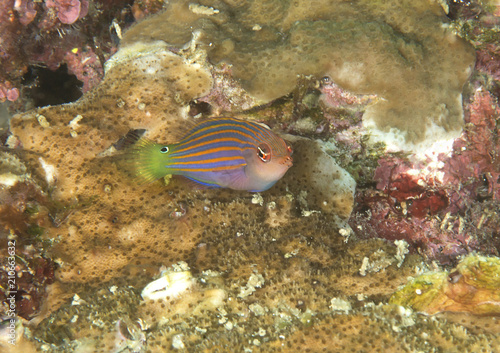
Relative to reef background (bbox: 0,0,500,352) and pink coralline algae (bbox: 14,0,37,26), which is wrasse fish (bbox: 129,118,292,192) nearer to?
reef background (bbox: 0,0,500,352)

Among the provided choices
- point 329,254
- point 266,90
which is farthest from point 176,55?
point 329,254

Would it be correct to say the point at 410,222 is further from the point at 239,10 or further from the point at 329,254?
the point at 239,10

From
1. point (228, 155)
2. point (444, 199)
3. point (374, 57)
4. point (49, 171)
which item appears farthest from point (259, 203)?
point (49, 171)

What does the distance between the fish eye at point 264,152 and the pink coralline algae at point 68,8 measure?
310cm

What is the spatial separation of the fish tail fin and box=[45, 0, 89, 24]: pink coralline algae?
2.12 m

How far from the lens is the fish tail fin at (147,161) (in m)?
3.23

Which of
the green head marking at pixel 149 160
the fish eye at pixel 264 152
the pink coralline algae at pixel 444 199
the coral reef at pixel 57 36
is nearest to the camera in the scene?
the fish eye at pixel 264 152

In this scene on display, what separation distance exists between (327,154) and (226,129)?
142 centimetres

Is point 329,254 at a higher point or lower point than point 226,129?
lower

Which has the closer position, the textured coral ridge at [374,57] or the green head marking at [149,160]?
the green head marking at [149,160]

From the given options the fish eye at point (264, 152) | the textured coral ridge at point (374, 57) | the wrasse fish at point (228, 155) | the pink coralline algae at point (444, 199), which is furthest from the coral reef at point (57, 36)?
the pink coralline algae at point (444, 199)

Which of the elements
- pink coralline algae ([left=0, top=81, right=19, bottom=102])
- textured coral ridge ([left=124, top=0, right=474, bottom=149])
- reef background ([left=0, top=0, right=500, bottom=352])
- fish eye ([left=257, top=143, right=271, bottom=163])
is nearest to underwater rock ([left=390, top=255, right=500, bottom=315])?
reef background ([left=0, top=0, right=500, bottom=352])

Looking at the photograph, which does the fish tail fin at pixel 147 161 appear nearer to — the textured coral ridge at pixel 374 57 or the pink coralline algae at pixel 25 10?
the textured coral ridge at pixel 374 57

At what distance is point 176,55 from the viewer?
154 inches
